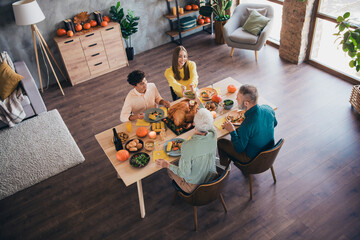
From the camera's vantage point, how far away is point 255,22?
223 inches

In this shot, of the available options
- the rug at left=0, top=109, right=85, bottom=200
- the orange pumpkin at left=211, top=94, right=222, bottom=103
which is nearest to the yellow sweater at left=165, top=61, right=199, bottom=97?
the orange pumpkin at left=211, top=94, right=222, bottom=103

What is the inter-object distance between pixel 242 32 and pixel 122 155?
386 cm

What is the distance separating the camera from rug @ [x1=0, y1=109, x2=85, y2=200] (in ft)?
13.4

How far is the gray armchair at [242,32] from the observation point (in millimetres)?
5554

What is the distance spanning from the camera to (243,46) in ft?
19.0

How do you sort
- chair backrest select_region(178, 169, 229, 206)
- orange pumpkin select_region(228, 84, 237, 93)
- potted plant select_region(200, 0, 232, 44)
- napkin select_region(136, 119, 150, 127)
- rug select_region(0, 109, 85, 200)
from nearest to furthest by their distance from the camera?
chair backrest select_region(178, 169, 229, 206) < napkin select_region(136, 119, 150, 127) < orange pumpkin select_region(228, 84, 237, 93) < rug select_region(0, 109, 85, 200) < potted plant select_region(200, 0, 232, 44)

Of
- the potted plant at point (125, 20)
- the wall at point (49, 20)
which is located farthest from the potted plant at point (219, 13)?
the potted plant at point (125, 20)

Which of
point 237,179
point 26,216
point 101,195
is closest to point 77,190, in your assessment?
point 101,195

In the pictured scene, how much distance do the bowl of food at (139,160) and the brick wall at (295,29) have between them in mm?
3778

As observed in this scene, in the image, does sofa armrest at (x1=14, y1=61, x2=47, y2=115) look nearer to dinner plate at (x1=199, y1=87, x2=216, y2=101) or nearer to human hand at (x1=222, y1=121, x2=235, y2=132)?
dinner plate at (x1=199, y1=87, x2=216, y2=101)

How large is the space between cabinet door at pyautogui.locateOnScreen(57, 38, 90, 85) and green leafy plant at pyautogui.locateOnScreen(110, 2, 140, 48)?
91 cm

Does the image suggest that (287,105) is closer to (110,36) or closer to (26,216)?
(110,36)

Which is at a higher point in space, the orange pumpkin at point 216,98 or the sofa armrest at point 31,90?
the orange pumpkin at point 216,98

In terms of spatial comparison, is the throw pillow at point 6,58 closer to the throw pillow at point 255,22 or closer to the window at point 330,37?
the throw pillow at point 255,22
